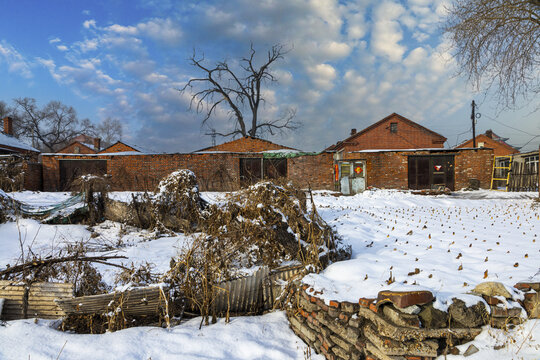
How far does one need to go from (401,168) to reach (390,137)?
31.4 feet

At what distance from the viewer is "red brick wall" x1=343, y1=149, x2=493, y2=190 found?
1714 cm

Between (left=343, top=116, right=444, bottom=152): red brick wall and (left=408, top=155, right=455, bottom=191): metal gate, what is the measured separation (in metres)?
8.46

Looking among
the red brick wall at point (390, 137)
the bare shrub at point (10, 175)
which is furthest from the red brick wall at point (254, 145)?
the bare shrub at point (10, 175)

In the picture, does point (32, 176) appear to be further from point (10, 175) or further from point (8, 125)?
point (8, 125)

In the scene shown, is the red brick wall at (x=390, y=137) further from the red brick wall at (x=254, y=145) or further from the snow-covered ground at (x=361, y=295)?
the snow-covered ground at (x=361, y=295)

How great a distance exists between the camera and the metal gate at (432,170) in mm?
17406

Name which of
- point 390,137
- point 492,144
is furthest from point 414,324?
point 492,144

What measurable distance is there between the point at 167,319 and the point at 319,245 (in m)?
2.25

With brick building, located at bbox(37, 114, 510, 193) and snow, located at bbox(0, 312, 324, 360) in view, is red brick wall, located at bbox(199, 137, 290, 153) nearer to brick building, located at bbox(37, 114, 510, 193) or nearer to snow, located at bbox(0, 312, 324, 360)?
brick building, located at bbox(37, 114, 510, 193)

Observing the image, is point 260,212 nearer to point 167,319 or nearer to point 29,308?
point 167,319

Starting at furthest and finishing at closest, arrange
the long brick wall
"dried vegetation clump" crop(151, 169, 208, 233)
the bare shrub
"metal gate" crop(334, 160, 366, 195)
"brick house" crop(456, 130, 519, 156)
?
"brick house" crop(456, 130, 519, 156)
the long brick wall
"metal gate" crop(334, 160, 366, 195)
the bare shrub
"dried vegetation clump" crop(151, 169, 208, 233)

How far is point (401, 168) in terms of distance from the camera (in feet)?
56.9

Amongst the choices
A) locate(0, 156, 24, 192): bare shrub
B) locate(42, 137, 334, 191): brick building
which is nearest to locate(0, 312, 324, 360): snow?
locate(0, 156, 24, 192): bare shrub

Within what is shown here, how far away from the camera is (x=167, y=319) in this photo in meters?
3.22
